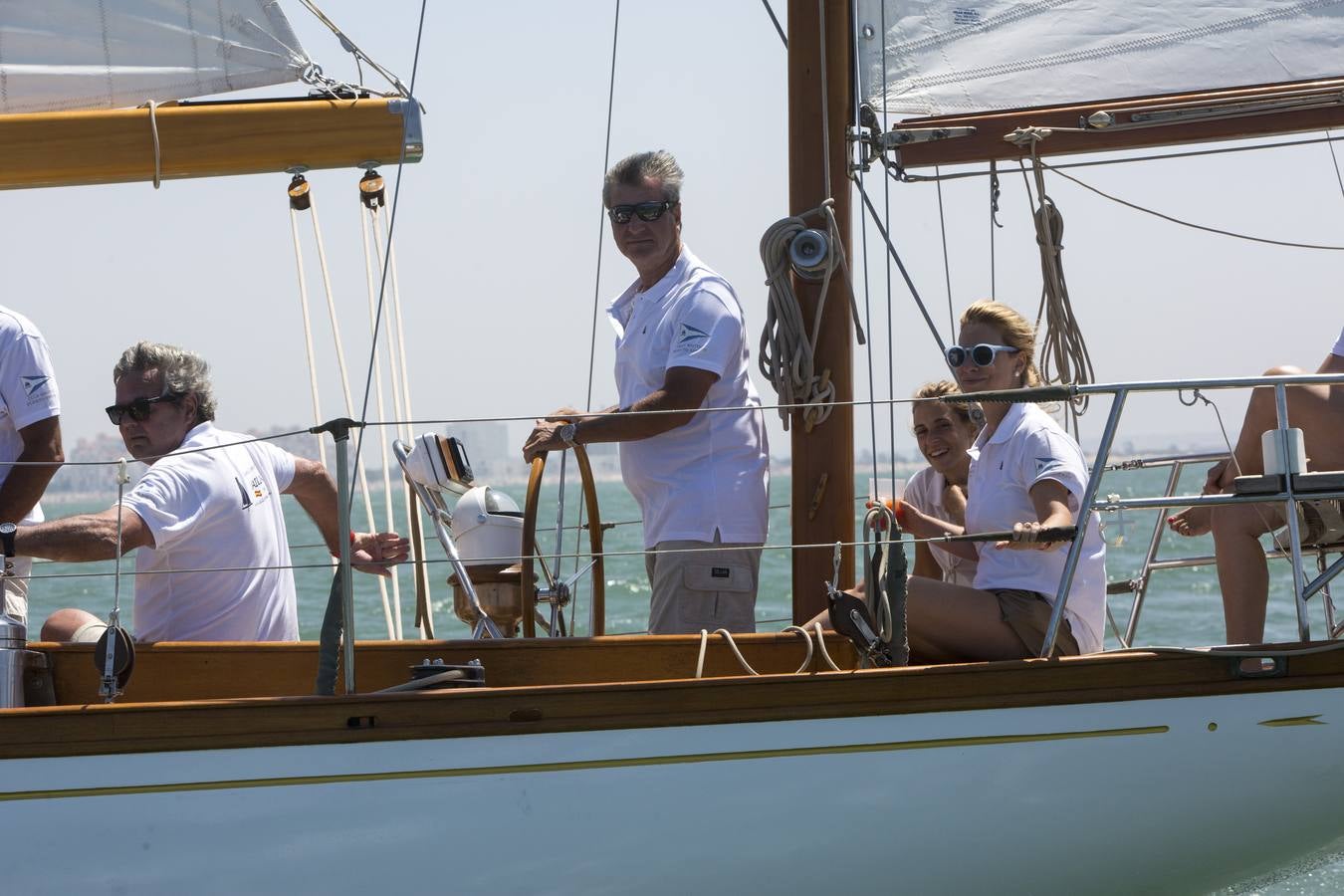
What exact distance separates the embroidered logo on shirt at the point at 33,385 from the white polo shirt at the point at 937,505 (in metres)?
2.27

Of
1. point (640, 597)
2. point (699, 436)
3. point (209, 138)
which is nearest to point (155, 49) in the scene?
point (209, 138)

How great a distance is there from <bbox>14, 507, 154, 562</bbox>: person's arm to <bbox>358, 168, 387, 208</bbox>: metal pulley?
4.02 ft

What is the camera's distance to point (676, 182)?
3943 mm

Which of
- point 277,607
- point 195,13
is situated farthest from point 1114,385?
point 195,13

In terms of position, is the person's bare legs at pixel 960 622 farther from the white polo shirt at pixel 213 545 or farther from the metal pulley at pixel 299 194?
the metal pulley at pixel 299 194

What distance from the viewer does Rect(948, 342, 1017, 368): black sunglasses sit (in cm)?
349

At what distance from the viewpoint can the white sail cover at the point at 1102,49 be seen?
167 inches

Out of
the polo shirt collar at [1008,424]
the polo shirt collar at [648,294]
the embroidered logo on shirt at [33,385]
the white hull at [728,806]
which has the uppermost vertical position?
the polo shirt collar at [648,294]

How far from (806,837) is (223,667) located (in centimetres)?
151

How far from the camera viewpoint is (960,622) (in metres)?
3.30

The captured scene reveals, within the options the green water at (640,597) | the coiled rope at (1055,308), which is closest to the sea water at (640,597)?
the green water at (640,597)

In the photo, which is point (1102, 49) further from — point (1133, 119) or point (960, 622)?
point (960, 622)

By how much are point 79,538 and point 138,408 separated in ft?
1.38

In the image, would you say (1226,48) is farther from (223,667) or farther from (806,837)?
(223,667)
